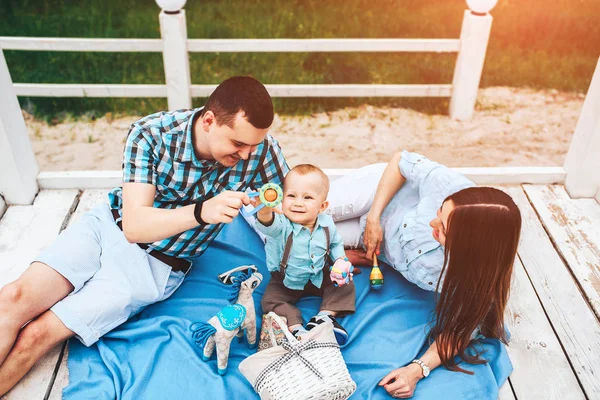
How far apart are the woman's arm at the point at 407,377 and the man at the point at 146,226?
2.67 ft

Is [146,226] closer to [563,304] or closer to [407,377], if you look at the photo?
[407,377]

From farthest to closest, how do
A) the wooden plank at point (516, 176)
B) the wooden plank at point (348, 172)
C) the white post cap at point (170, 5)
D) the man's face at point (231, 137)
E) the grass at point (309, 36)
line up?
the grass at point (309, 36), the white post cap at point (170, 5), the wooden plank at point (516, 176), the wooden plank at point (348, 172), the man's face at point (231, 137)

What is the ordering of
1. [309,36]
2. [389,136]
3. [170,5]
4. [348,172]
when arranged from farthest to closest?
[309,36]
[389,136]
[170,5]
[348,172]

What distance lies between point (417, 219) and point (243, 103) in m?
0.84

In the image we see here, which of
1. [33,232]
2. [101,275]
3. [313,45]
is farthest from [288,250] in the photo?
[313,45]

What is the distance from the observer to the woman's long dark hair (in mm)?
1698

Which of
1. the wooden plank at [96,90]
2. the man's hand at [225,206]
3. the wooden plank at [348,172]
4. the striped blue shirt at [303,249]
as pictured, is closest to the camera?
the man's hand at [225,206]

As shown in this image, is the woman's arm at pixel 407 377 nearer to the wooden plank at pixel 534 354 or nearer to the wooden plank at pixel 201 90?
the wooden plank at pixel 534 354

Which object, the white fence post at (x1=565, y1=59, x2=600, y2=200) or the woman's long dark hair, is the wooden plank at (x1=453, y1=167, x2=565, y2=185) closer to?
the white fence post at (x1=565, y1=59, x2=600, y2=200)

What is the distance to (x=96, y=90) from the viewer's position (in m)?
3.78

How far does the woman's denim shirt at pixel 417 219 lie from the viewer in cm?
207

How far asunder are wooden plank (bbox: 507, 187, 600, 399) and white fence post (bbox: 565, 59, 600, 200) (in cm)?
35

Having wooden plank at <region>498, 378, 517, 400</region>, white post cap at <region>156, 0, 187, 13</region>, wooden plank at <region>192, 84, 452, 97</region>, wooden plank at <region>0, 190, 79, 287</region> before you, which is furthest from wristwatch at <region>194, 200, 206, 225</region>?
wooden plank at <region>192, 84, 452, 97</region>

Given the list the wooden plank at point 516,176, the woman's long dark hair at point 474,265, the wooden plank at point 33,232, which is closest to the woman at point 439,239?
the woman's long dark hair at point 474,265
